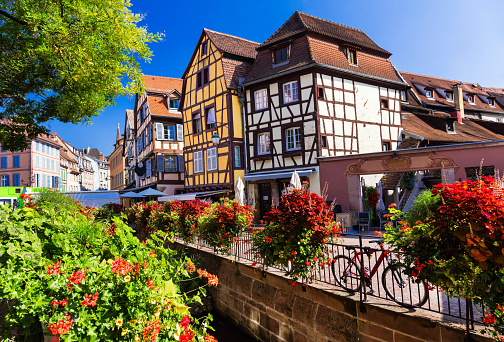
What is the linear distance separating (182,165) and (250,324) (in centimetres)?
2301

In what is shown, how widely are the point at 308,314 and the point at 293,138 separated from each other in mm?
14807

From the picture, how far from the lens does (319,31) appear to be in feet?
68.1

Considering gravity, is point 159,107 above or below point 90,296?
above

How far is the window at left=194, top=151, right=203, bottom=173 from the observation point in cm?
2549

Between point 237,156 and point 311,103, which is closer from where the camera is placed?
point 311,103

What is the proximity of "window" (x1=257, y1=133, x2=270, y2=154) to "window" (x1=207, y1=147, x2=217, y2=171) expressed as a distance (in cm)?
346

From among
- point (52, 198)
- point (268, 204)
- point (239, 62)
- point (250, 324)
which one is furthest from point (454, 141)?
point (52, 198)

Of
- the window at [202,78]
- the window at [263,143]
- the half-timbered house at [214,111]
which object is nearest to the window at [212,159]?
the half-timbered house at [214,111]

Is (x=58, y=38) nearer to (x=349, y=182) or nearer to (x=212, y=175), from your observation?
(x=349, y=182)

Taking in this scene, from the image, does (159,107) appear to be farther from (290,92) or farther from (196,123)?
(290,92)

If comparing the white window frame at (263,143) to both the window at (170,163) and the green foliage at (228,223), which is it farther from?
the green foliage at (228,223)

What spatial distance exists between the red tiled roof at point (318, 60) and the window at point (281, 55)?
312mm

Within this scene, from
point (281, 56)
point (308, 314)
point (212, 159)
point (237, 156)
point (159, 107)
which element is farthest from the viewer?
point (159, 107)

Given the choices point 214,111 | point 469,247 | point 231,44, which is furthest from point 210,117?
point 469,247
